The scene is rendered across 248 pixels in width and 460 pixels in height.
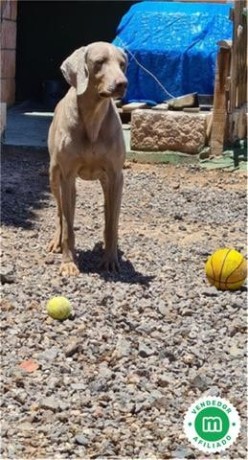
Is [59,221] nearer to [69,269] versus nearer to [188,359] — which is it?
[69,269]

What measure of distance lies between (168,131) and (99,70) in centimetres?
573

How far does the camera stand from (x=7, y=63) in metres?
17.0

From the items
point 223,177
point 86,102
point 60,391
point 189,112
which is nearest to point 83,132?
point 86,102

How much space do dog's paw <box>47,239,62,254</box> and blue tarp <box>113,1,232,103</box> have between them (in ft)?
30.6

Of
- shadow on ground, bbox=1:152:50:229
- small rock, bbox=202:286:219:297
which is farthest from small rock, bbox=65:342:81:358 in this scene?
shadow on ground, bbox=1:152:50:229

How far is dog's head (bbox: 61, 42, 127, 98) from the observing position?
5.52 metres

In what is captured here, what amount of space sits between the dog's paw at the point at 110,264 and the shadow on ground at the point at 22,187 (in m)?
1.51

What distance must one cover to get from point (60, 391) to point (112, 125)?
7.69 feet

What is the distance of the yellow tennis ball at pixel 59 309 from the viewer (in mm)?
5152

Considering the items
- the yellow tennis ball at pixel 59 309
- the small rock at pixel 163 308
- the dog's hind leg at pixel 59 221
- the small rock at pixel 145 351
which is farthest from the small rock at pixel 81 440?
the dog's hind leg at pixel 59 221

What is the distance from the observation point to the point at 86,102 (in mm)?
5988

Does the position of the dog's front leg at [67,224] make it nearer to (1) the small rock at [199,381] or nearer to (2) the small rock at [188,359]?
(2) the small rock at [188,359]

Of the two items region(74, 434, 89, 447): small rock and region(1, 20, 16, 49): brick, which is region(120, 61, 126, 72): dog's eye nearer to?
region(74, 434, 89, 447): small rock

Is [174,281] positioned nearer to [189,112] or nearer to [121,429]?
[121,429]
